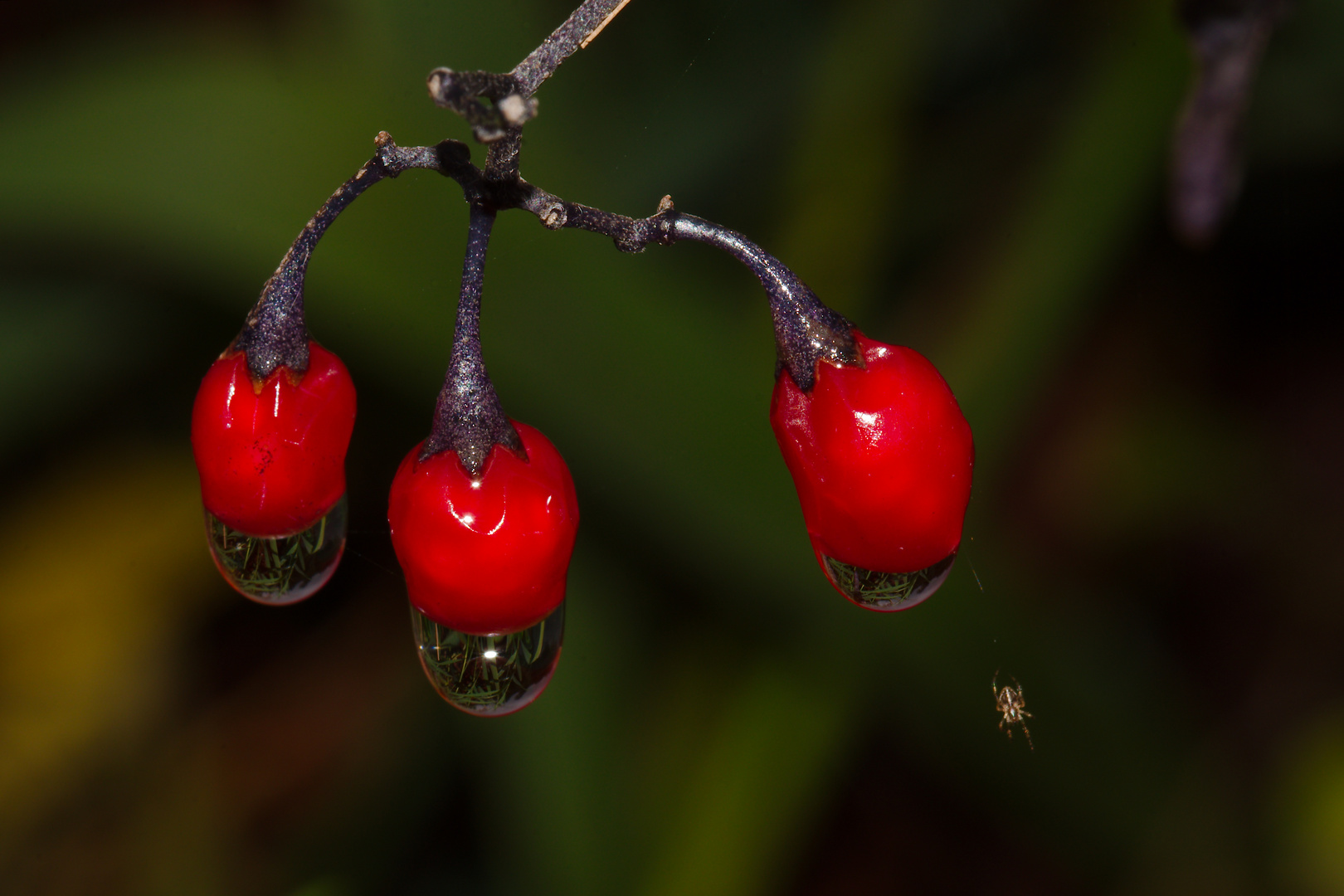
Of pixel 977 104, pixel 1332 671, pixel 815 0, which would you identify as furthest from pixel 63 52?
pixel 1332 671

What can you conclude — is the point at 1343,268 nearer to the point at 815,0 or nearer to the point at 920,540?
the point at 815,0

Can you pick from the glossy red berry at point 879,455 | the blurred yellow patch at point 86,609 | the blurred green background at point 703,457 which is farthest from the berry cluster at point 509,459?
the blurred yellow patch at point 86,609

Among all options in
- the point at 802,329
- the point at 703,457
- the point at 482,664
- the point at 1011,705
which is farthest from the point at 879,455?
the point at 1011,705

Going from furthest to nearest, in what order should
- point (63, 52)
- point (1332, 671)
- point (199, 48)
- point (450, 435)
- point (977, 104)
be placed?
point (977, 104) < point (1332, 671) < point (63, 52) < point (199, 48) < point (450, 435)

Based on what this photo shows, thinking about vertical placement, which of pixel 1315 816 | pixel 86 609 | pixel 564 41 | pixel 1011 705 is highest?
pixel 564 41

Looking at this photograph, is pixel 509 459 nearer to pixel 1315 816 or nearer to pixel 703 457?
pixel 703 457

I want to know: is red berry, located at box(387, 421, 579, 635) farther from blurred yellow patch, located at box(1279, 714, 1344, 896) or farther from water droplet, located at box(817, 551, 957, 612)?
blurred yellow patch, located at box(1279, 714, 1344, 896)
